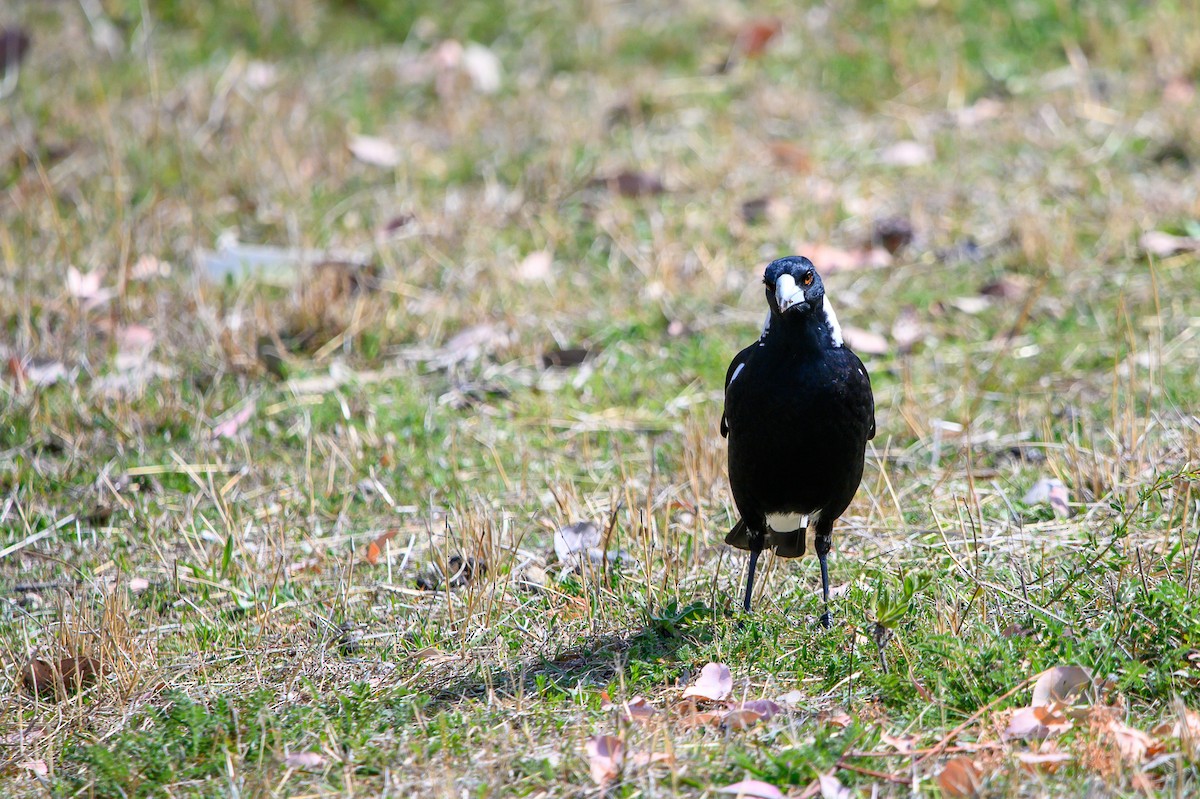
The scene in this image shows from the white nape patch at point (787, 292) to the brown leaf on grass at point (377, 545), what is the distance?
4.70ft

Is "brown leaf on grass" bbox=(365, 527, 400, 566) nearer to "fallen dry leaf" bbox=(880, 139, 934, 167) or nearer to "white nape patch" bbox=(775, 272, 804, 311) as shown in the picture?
"white nape patch" bbox=(775, 272, 804, 311)

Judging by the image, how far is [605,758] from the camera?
2676 millimetres

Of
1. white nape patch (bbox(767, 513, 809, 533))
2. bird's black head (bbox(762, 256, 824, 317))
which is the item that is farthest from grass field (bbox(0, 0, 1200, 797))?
bird's black head (bbox(762, 256, 824, 317))

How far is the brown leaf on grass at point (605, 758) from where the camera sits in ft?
8.67

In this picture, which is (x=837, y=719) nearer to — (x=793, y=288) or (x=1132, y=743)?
(x=1132, y=743)

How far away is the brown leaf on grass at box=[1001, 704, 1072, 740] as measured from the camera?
2684 mm

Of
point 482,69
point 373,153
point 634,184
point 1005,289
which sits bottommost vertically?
point 1005,289

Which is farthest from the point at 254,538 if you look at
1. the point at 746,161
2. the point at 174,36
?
the point at 174,36

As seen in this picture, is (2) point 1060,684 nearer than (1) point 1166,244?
Yes

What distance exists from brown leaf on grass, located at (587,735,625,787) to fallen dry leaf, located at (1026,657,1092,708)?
0.88 meters

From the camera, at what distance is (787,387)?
3283mm

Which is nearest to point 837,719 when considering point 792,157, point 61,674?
point 61,674

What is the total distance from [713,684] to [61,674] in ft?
4.98

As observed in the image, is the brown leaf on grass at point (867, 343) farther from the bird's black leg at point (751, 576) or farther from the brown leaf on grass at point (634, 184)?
the bird's black leg at point (751, 576)
